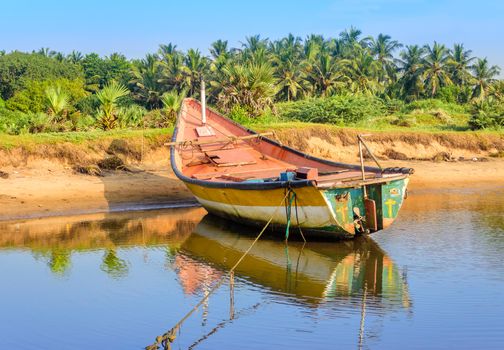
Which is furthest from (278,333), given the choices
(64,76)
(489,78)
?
(64,76)

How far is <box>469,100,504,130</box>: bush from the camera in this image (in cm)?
2595

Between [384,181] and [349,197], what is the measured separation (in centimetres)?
67

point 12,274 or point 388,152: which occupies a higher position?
point 388,152

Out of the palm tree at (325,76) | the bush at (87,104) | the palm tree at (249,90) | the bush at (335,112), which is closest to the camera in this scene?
the palm tree at (249,90)

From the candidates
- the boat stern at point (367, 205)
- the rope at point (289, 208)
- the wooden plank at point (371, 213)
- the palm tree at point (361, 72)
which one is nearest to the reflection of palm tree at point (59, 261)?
the rope at point (289, 208)

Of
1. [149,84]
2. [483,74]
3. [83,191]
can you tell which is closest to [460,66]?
[483,74]

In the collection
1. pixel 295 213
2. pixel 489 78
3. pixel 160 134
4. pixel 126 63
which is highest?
pixel 126 63

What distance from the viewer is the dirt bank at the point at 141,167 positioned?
16.5 metres

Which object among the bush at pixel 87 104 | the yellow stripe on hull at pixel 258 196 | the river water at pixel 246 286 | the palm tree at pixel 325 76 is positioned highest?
the palm tree at pixel 325 76

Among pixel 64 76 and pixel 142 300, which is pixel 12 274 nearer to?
pixel 142 300

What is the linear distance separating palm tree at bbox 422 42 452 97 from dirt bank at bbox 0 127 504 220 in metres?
24.3

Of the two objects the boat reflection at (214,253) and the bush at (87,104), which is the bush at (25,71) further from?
the boat reflection at (214,253)

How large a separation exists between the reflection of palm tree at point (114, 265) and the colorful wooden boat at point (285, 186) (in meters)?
2.51

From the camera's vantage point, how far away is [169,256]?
1214 cm
